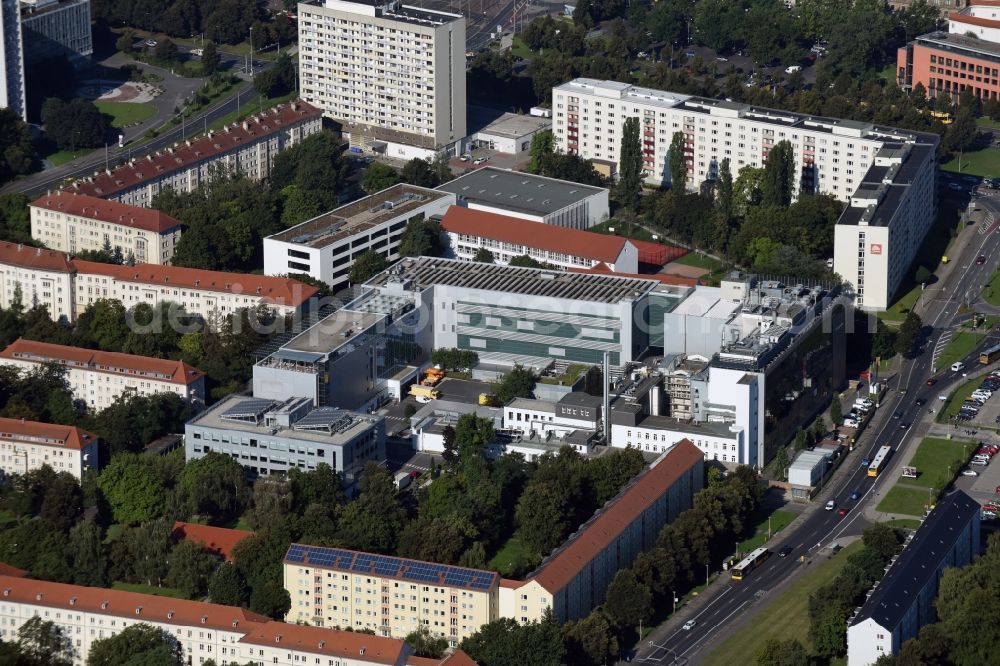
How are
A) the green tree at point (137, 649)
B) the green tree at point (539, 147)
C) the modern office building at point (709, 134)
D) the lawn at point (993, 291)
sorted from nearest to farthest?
the green tree at point (137, 649) → the lawn at point (993, 291) → the modern office building at point (709, 134) → the green tree at point (539, 147)

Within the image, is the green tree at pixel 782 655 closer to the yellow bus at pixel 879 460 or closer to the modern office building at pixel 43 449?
the yellow bus at pixel 879 460

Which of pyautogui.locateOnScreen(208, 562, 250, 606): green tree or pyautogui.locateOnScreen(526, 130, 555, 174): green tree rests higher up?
pyautogui.locateOnScreen(526, 130, 555, 174): green tree

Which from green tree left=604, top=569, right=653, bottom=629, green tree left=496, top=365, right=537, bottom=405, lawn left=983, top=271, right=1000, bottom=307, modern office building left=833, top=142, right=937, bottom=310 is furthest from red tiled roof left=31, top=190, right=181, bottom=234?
lawn left=983, top=271, right=1000, bottom=307

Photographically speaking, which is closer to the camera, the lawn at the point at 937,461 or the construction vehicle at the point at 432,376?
the lawn at the point at 937,461

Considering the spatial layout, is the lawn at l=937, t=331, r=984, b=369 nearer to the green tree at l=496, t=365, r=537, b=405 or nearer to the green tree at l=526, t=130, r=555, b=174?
the green tree at l=496, t=365, r=537, b=405

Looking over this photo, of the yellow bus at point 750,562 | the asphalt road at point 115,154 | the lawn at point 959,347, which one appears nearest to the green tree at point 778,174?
the lawn at point 959,347

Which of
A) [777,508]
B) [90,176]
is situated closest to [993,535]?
[777,508]
